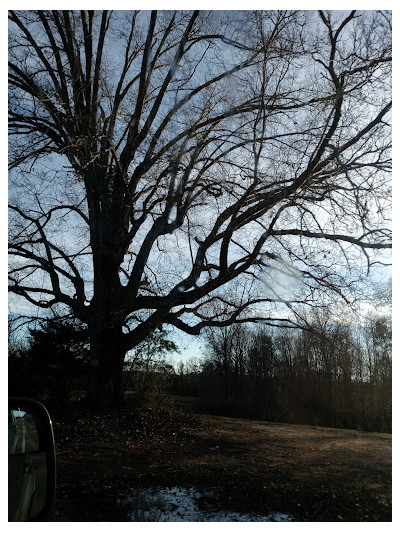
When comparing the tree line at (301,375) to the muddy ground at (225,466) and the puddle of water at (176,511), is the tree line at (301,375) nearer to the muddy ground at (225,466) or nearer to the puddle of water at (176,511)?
the muddy ground at (225,466)

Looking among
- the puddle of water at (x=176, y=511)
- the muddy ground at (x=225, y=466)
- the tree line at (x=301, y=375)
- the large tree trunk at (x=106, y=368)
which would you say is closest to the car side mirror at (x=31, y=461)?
the muddy ground at (x=225, y=466)

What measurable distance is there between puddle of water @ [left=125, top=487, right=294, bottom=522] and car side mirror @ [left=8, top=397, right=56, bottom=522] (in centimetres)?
112

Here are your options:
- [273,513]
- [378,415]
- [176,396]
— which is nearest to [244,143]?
[378,415]

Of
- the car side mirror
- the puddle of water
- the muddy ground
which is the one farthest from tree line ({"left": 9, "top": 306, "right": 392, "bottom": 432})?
the car side mirror

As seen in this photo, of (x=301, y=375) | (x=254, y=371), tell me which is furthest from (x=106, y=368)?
(x=301, y=375)

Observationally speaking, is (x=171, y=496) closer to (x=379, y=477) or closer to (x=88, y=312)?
(x=379, y=477)

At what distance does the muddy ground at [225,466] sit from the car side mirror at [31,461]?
841 millimetres

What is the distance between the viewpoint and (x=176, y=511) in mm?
3400

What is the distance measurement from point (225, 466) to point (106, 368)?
3786mm

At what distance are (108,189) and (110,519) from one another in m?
5.67

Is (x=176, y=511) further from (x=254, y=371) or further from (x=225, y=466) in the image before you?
(x=254, y=371)

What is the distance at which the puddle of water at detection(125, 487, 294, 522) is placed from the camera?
3277 millimetres

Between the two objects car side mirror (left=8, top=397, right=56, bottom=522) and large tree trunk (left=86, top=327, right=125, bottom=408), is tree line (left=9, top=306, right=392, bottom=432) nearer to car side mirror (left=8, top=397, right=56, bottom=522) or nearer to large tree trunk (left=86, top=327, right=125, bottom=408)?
large tree trunk (left=86, top=327, right=125, bottom=408)

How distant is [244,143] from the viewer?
Answer: 6.35 m
